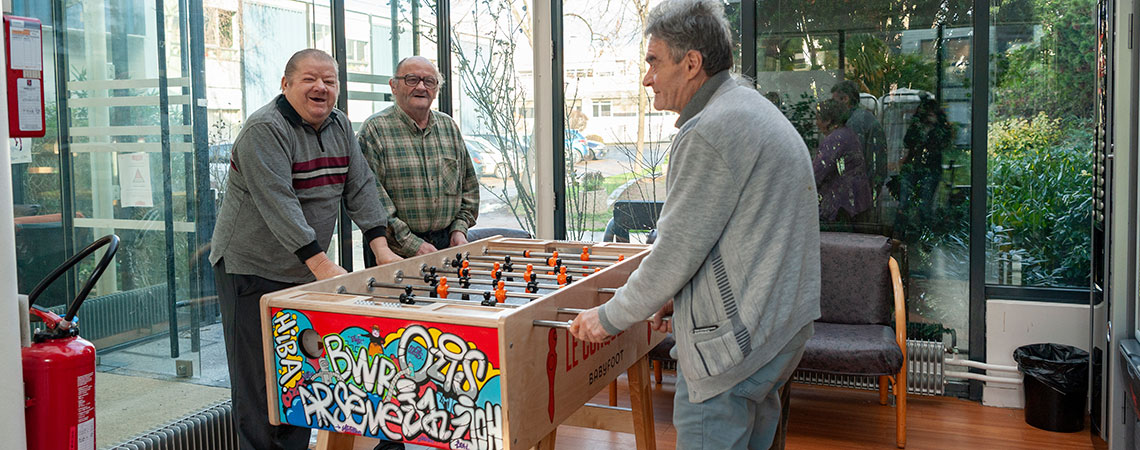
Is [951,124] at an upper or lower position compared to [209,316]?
upper

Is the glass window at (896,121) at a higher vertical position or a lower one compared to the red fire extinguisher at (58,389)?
higher

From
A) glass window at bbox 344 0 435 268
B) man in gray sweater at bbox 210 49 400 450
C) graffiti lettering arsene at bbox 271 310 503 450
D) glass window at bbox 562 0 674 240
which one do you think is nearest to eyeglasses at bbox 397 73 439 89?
glass window at bbox 344 0 435 268

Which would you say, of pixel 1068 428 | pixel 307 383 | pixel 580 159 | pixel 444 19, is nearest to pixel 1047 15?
pixel 1068 428

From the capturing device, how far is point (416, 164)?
12.3 feet

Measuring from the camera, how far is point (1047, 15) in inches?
165

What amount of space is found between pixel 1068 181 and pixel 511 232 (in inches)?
106

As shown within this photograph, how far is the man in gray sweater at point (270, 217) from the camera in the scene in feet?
9.34

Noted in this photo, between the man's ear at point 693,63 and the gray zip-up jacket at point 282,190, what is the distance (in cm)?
143

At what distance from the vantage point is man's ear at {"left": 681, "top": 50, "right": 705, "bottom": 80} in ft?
6.54

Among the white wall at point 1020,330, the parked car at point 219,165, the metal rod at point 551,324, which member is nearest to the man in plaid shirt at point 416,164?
the parked car at point 219,165

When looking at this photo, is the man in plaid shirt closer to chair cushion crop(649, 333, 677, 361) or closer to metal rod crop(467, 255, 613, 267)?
metal rod crop(467, 255, 613, 267)

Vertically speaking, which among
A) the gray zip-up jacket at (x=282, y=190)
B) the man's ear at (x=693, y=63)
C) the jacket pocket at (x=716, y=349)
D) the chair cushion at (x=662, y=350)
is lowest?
the chair cushion at (x=662, y=350)

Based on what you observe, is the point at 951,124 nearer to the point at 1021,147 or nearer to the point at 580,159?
the point at 1021,147

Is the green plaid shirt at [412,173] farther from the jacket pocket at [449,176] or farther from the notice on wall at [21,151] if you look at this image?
the notice on wall at [21,151]
